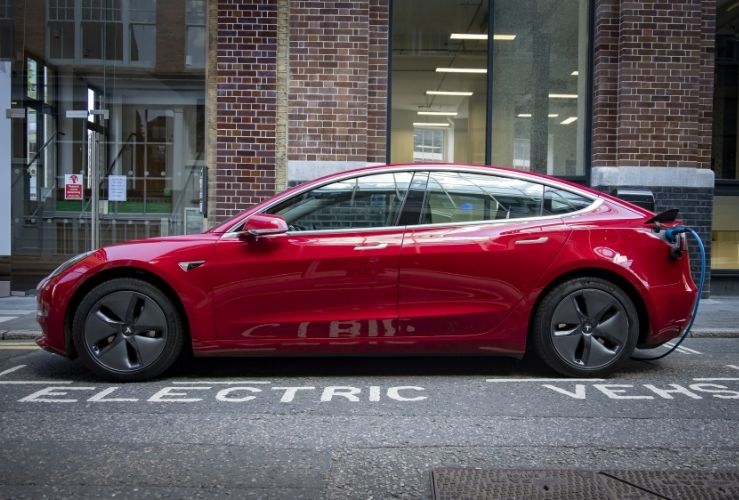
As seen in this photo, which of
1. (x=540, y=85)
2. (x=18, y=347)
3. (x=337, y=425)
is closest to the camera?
(x=337, y=425)

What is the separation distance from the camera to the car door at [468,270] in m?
5.22

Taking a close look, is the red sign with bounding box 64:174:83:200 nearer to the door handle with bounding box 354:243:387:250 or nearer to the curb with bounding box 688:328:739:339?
the door handle with bounding box 354:243:387:250

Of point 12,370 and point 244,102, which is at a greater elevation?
point 244,102

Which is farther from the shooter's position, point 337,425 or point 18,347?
point 18,347

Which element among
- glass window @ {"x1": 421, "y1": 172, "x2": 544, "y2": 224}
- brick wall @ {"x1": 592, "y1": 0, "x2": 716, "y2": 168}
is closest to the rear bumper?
glass window @ {"x1": 421, "y1": 172, "x2": 544, "y2": 224}

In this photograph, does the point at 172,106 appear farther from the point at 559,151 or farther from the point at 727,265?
the point at 727,265

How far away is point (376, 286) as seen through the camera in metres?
5.19

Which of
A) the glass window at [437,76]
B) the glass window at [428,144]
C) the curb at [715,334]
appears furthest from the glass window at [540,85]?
the curb at [715,334]

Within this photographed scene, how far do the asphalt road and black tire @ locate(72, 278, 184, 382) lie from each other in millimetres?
153

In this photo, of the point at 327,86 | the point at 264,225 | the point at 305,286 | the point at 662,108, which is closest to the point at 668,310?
the point at 305,286

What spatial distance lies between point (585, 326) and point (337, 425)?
2124 mm

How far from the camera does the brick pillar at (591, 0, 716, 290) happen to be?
411 inches

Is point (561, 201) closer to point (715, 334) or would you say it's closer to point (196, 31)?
point (715, 334)

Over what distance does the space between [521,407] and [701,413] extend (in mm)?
1070
